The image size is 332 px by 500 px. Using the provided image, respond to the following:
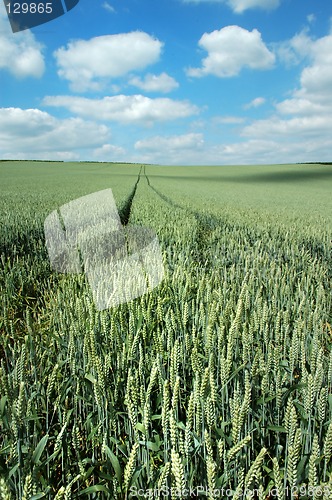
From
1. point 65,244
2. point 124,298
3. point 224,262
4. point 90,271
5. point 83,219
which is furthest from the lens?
point 83,219

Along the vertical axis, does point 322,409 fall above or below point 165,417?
below

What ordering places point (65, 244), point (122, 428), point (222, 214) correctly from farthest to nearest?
point (222, 214)
point (65, 244)
point (122, 428)

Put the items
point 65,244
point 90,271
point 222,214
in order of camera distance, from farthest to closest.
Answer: point 222,214
point 65,244
point 90,271

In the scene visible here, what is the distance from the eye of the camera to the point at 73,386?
7.68 ft

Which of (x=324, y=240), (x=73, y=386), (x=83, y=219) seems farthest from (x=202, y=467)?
(x=83, y=219)

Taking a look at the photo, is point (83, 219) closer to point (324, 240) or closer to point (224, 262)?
point (224, 262)

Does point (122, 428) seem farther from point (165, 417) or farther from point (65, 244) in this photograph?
point (65, 244)

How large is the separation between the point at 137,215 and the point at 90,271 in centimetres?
523

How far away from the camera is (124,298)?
336cm

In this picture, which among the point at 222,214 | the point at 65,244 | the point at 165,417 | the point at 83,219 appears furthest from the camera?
the point at 222,214

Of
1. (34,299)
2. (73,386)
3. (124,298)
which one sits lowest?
(34,299)

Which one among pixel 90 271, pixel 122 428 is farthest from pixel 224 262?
pixel 122 428

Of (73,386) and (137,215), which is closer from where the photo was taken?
(73,386)

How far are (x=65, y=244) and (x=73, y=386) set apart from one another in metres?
5.02
